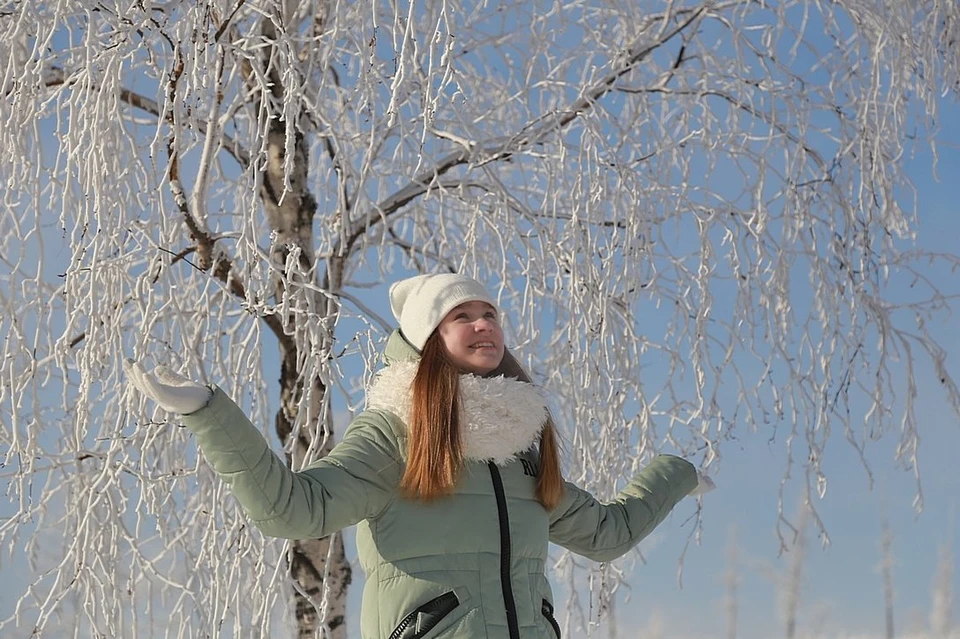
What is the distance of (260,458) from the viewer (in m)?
1.73

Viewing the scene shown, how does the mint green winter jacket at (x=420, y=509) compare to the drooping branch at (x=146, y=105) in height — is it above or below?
below

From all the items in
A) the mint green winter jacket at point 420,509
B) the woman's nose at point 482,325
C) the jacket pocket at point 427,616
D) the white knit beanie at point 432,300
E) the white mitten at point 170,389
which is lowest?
the jacket pocket at point 427,616

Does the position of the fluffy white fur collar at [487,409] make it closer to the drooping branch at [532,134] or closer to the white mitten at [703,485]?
the white mitten at [703,485]

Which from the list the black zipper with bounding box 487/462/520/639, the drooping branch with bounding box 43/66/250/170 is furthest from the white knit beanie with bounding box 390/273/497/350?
the drooping branch with bounding box 43/66/250/170

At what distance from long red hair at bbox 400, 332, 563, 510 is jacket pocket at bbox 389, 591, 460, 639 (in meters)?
0.17

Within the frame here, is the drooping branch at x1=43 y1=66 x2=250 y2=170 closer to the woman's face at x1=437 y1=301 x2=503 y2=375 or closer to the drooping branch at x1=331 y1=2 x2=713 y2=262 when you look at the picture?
the drooping branch at x1=331 y1=2 x2=713 y2=262

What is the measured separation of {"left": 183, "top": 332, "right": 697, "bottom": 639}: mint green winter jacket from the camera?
1744 millimetres

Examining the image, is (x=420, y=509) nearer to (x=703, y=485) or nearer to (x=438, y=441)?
(x=438, y=441)

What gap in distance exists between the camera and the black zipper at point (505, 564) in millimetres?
1873

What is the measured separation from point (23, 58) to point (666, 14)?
1.87 meters

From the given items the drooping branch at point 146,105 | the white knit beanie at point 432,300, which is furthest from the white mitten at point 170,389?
the drooping branch at point 146,105

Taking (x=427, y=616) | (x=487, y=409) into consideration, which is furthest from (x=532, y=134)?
(x=427, y=616)

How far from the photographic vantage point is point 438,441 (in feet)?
6.26

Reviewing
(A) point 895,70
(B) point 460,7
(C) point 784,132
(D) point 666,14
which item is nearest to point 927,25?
(A) point 895,70
